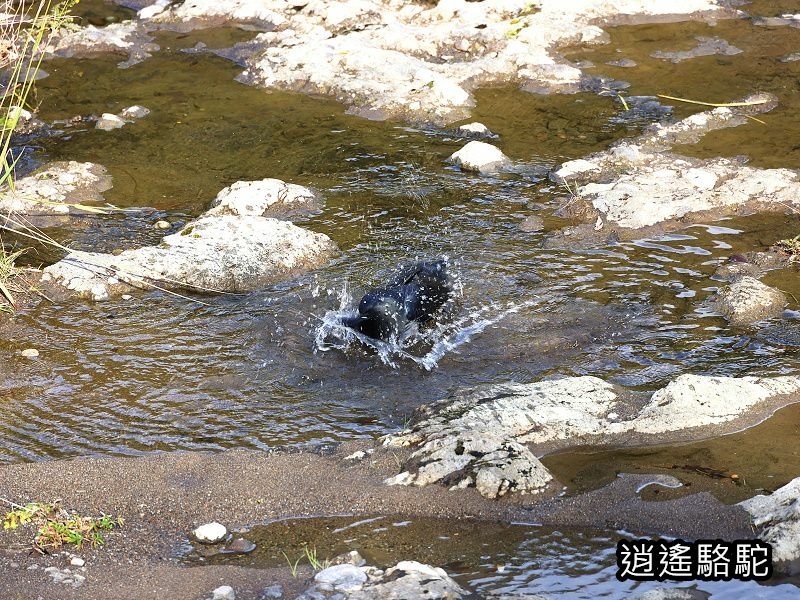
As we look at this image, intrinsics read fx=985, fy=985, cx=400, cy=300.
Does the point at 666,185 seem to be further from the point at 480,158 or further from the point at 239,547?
the point at 239,547

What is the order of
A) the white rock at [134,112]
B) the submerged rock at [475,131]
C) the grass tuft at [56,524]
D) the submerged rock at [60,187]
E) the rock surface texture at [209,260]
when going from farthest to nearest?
the white rock at [134,112]
the submerged rock at [475,131]
the submerged rock at [60,187]
the rock surface texture at [209,260]
the grass tuft at [56,524]

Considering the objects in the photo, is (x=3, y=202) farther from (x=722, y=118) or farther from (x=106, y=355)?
(x=722, y=118)

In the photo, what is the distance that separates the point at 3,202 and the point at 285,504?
4324 mm

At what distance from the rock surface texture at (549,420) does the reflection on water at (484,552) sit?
0.27 metres

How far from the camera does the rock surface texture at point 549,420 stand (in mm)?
4070

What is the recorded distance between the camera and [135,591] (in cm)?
340

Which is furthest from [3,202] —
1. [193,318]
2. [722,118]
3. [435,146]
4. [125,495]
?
[722,118]

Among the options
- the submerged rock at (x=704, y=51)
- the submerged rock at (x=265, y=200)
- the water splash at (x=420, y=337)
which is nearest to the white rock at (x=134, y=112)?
the submerged rock at (x=265, y=200)

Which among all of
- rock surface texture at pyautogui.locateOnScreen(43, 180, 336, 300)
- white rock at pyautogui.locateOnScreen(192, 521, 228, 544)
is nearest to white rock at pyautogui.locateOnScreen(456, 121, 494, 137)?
rock surface texture at pyautogui.locateOnScreen(43, 180, 336, 300)

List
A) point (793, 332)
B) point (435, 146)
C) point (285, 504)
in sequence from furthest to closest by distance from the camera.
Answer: point (435, 146) < point (793, 332) < point (285, 504)

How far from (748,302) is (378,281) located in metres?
2.21

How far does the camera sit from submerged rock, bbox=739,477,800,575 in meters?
3.44

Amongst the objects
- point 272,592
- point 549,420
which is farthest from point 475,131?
point 272,592

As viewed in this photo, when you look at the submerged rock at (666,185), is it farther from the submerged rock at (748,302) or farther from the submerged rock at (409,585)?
the submerged rock at (409,585)
